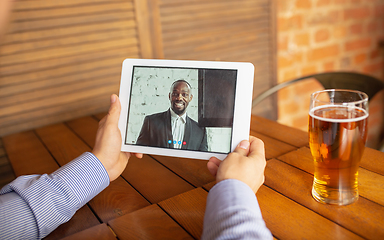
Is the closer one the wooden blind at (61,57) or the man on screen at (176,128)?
the man on screen at (176,128)

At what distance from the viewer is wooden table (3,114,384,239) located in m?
0.52

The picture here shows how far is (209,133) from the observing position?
0.70 metres

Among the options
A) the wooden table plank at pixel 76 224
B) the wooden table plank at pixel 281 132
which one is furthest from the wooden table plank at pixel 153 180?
the wooden table plank at pixel 281 132

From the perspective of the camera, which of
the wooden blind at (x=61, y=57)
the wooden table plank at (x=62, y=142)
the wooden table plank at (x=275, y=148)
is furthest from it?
the wooden blind at (x=61, y=57)

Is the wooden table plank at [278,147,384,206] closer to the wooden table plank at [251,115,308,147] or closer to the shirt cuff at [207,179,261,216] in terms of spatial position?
the wooden table plank at [251,115,308,147]

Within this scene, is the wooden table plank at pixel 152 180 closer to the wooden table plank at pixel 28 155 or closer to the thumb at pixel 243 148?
the thumb at pixel 243 148

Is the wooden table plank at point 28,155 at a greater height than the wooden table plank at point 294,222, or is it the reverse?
the wooden table plank at point 294,222

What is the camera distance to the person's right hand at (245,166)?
A: 0.57 meters

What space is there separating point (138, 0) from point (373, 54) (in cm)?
185

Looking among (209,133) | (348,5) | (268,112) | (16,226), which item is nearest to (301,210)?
(209,133)

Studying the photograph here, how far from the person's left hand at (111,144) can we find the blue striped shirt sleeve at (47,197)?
0.09ft

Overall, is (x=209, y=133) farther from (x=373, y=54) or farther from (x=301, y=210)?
(x=373, y=54)

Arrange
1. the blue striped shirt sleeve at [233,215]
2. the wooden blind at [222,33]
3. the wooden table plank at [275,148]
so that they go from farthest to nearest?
the wooden blind at [222,33]
the wooden table plank at [275,148]
the blue striped shirt sleeve at [233,215]

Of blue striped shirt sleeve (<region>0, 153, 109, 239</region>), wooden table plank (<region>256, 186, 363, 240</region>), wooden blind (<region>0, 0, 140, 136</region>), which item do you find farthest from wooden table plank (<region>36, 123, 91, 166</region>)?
wooden table plank (<region>256, 186, 363, 240</region>)
